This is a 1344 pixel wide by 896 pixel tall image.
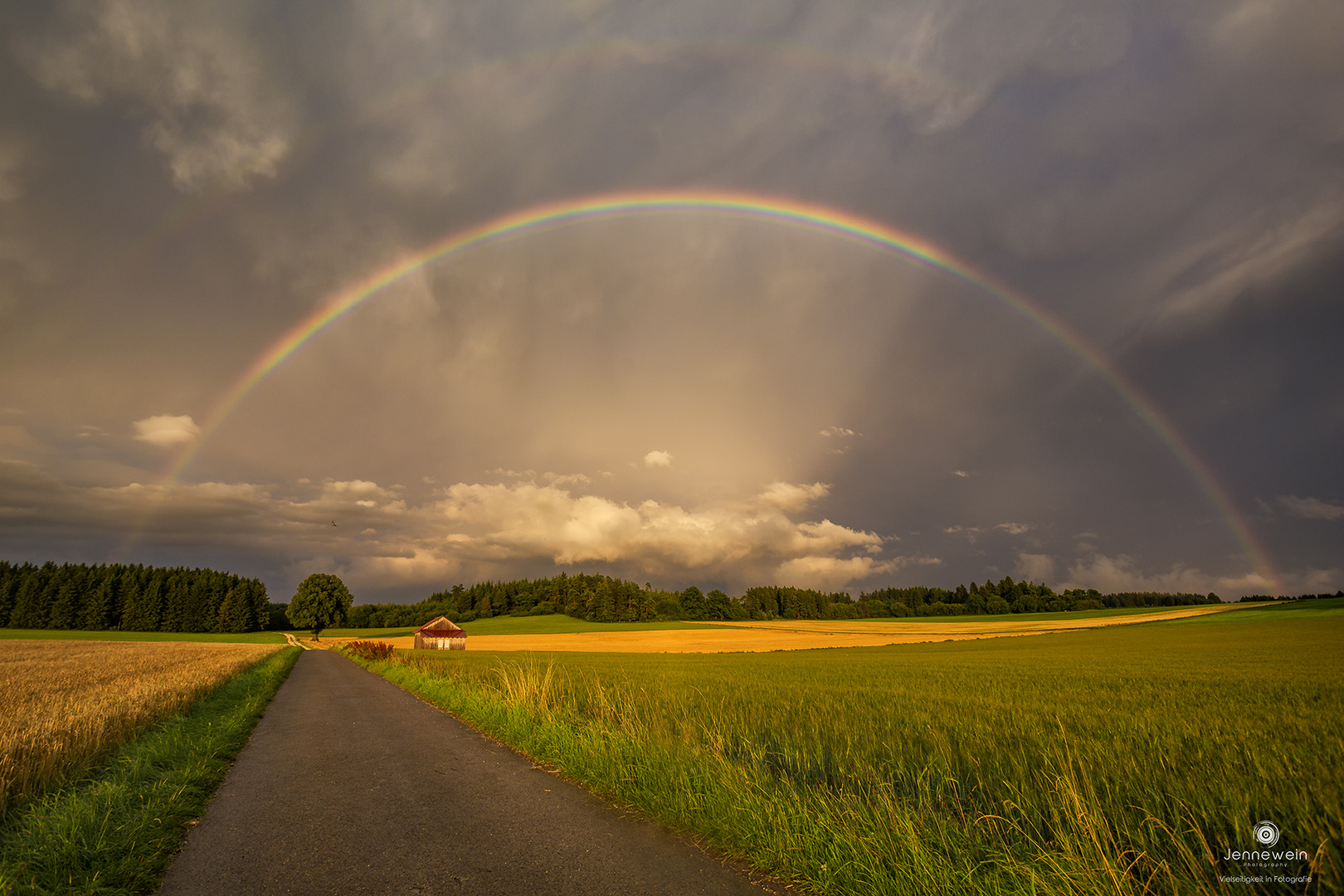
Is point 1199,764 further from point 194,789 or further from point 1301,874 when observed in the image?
point 194,789

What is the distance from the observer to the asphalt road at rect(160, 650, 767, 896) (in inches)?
212

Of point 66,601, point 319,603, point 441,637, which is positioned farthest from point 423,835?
point 66,601

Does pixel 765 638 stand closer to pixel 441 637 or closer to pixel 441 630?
pixel 441 637

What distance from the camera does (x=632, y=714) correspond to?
39.2 feet

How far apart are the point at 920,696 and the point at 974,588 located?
179 meters

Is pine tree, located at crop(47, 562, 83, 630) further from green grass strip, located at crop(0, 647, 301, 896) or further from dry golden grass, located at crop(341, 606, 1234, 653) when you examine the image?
green grass strip, located at crop(0, 647, 301, 896)

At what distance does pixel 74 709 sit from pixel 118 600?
153 meters

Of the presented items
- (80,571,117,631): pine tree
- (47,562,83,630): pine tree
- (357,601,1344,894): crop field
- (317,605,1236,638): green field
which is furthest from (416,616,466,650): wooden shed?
(47,562,83,630): pine tree

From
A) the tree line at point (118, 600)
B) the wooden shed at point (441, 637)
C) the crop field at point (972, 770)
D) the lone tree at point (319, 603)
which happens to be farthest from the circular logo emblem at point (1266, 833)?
the tree line at point (118, 600)

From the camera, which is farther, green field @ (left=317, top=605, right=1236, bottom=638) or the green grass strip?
green field @ (left=317, top=605, right=1236, bottom=638)

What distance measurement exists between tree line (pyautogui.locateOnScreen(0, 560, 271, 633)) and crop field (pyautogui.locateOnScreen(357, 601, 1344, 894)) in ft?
456

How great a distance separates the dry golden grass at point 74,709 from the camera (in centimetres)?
861

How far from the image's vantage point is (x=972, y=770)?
29.5ft

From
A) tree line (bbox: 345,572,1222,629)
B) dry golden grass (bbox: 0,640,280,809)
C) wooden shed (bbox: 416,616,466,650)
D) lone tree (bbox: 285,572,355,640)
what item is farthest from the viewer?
tree line (bbox: 345,572,1222,629)
